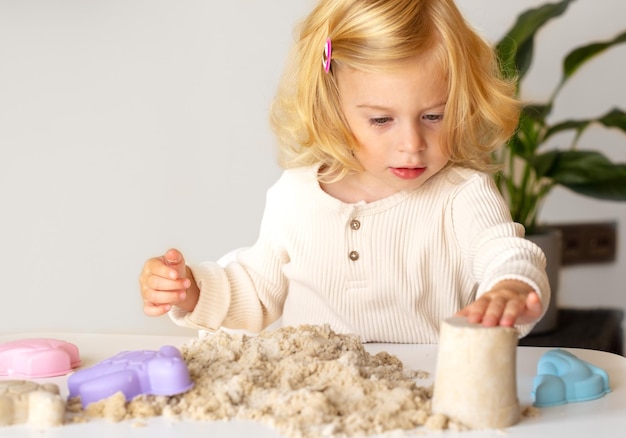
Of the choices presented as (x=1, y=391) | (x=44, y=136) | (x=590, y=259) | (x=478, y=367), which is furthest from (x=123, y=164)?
(x=478, y=367)

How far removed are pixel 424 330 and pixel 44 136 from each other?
1.41 metres

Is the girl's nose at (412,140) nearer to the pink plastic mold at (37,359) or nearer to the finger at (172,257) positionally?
the finger at (172,257)

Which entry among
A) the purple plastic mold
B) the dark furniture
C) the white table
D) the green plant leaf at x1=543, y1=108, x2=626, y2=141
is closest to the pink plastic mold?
the white table

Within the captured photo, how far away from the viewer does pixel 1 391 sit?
0.74 meters

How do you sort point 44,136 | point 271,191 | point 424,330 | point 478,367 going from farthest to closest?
1. point 44,136
2. point 271,191
3. point 424,330
4. point 478,367

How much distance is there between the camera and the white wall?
2.28 meters

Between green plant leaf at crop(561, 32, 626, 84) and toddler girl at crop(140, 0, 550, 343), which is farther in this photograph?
green plant leaf at crop(561, 32, 626, 84)

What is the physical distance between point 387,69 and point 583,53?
111 cm

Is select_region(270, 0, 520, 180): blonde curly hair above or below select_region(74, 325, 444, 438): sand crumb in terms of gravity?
above

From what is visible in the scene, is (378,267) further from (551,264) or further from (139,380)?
(551,264)

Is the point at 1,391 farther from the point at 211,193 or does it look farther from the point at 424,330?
the point at 211,193

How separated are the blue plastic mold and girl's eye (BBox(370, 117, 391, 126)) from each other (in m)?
0.39

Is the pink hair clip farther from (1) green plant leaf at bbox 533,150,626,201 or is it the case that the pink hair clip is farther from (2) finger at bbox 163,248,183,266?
(1) green plant leaf at bbox 533,150,626,201

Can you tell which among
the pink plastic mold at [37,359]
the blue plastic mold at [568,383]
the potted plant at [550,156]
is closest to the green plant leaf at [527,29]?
the potted plant at [550,156]
